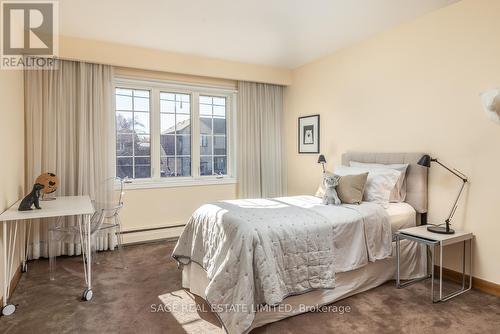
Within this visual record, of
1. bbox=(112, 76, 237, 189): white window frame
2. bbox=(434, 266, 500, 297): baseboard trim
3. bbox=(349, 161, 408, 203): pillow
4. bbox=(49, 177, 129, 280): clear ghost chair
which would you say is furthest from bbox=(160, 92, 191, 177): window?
bbox=(434, 266, 500, 297): baseboard trim

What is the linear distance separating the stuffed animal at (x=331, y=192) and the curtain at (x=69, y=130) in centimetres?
268

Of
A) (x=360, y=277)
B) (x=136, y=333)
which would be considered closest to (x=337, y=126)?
(x=360, y=277)

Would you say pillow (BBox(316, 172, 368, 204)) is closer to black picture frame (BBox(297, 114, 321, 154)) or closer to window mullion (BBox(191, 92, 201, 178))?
black picture frame (BBox(297, 114, 321, 154))

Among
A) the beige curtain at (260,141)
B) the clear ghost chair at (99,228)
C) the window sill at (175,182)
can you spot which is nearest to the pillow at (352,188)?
the beige curtain at (260,141)

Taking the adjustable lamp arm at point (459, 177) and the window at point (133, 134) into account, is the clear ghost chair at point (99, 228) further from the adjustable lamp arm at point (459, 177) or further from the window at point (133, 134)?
the adjustable lamp arm at point (459, 177)

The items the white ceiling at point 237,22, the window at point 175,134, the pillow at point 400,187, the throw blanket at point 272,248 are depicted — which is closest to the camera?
the throw blanket at point 272,248

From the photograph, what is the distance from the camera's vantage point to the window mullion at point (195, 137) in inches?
182

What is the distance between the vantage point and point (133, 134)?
13.9ft

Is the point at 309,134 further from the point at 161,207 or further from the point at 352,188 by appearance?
the point at 161,207

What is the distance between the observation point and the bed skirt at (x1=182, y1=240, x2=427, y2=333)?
2.27 m

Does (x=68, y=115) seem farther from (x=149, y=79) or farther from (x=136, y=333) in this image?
(x=136, y=333)

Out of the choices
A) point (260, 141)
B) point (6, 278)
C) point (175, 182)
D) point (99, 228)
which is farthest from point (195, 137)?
point (6, 278)

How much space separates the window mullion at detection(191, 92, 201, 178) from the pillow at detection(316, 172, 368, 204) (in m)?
2.30

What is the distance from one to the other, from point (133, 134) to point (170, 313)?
2641mm
